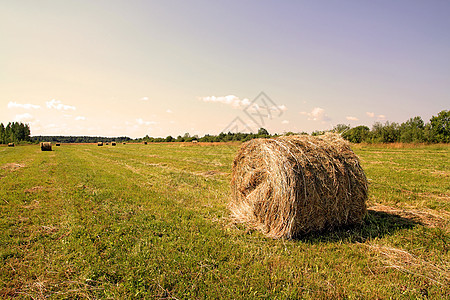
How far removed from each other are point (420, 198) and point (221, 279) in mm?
7469

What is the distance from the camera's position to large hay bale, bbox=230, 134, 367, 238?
184 inches

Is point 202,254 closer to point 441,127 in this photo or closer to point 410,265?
point 410,265

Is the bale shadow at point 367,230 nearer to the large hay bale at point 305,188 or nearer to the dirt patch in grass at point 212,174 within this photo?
the large hay bale at point 305,188

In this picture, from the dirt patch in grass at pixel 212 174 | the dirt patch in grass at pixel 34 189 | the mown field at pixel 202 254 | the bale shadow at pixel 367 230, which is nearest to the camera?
the mown field at pixel 202 254

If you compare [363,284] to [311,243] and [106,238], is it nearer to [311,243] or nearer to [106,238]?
[311,243]

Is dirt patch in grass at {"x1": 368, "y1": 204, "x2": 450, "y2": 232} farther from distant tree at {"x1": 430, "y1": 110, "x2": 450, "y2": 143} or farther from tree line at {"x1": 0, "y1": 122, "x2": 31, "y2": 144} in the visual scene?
tree line at {"x1": 0, "y1": 122, "x2": 31, "y2": 144}

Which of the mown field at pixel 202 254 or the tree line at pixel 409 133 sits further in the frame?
the tree line at pixel 409 133

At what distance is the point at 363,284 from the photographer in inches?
126

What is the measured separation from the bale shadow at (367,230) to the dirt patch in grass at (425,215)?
0.67 feet

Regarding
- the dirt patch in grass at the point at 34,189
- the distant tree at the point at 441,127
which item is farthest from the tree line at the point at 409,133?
the dirt patch in grass at the point at 34,189

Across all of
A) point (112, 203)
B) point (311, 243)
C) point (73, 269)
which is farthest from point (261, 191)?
point (112, 203)

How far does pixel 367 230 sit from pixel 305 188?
180 centimetres

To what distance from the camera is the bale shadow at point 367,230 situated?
464 cm

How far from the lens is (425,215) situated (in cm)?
574
